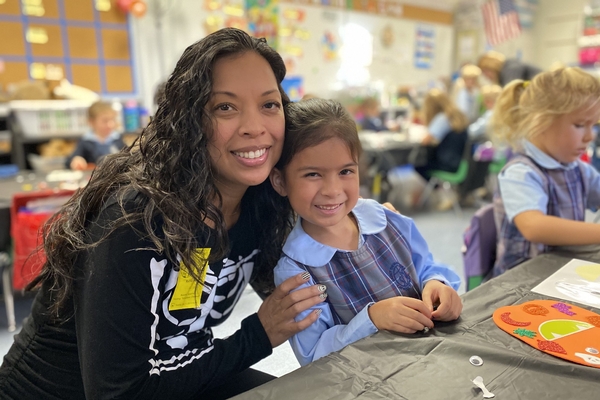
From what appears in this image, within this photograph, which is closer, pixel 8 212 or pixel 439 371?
pixel 439 371

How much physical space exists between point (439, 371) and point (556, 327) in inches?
11.6

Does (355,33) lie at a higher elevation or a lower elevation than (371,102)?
higher

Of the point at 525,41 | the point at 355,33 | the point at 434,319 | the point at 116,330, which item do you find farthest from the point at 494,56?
the point at 525,41

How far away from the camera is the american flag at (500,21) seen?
7.77m

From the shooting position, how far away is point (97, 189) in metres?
0.88

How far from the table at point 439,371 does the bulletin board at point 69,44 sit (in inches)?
193

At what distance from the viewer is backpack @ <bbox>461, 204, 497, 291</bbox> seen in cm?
166

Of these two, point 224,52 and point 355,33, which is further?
point 355,33

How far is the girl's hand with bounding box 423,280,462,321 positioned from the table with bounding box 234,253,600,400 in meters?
0.02

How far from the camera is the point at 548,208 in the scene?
4.86ft

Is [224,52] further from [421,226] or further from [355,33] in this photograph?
[355,33]

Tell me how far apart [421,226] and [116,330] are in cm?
369

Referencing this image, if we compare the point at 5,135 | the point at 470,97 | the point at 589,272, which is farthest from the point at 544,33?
the point at 589,272

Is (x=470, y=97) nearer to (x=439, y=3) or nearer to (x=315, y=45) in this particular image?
(x=315, y=45)
